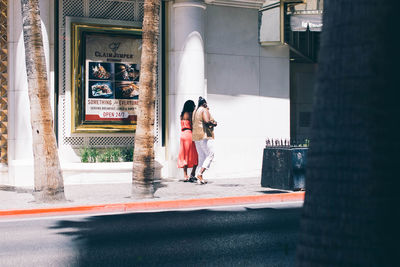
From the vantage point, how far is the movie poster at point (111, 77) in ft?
51.2

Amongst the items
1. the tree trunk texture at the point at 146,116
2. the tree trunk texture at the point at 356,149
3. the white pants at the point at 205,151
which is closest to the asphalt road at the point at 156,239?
the tree trunk texture at the point at 146,116

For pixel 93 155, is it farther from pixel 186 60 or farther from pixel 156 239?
pixel 156 239

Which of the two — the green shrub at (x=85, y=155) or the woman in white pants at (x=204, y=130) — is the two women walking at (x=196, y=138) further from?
the green shrub at (x=85, y=155)

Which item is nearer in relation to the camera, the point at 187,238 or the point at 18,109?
the point at 187,238

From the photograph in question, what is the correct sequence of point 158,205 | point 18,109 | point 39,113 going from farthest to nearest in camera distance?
point 18,109 → point 39,113 → point 158,205

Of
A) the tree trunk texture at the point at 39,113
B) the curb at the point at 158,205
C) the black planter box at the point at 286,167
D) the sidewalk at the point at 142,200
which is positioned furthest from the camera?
the black planter box at the point at 286,167

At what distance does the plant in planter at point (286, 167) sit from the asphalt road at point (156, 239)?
2.38 meters

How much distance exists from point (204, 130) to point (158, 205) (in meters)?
3.69

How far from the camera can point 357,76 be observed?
2180mm

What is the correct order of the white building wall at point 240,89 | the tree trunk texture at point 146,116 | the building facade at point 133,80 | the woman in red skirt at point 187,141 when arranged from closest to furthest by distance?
the tree trunk texture at point 146,116 → the woman in red skirt at point 187,141 → the building facade at point 133,80 → the white building wall at point 240,89

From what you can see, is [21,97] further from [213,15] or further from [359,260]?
[359,260]

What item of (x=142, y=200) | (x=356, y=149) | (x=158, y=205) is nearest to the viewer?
(x=356, y=149)

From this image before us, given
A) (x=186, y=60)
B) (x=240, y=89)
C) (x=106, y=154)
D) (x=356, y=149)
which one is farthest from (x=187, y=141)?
(x=356, y=149)

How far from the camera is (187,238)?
7.30 metres
